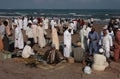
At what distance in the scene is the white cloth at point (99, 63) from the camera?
12.9 metres

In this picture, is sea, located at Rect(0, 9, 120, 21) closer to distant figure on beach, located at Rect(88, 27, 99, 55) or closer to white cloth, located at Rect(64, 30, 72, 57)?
distant figure on beach, located at Rect(88, 27, 99, 55)

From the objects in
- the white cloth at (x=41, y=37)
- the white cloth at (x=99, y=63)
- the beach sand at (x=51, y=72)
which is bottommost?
the beach sand at (x=51, y=72)

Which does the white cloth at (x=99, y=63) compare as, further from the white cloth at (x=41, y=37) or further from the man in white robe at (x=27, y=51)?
the white cloth at (x=41, y=37)

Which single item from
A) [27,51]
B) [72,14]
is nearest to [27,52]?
[27,51]

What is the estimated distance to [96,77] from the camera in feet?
41.2

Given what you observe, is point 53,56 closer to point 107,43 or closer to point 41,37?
point 107,43

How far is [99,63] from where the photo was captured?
13.0m

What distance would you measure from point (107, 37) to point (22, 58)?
3.76m

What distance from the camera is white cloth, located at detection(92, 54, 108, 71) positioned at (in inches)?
507

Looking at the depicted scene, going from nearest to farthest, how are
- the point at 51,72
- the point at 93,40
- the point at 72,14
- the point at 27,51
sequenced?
the point at 51,72
the point at 27,51
the point at 93,40
the point at 72,14

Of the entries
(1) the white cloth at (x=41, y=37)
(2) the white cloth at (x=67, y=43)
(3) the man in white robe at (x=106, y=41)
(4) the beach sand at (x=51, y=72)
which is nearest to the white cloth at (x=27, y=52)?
(4) the beach sand at (x=51, y=72)

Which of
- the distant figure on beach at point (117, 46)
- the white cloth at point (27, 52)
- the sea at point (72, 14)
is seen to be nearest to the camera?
the distant figure on beach at point (117, 46)

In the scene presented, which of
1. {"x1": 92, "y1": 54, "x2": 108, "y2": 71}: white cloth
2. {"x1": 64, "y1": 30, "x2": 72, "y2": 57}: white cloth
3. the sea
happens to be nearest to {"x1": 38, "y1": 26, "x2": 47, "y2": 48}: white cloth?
{"x1": 64, "y1": 30, "x2": 72, "y2": 57}: white cloth

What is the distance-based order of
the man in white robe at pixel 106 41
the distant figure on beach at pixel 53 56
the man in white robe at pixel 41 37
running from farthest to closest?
the man in white robe at pixel 41 37, the man in white robe at pixel 106 41, the distant figure on beach at pixel 53 56
